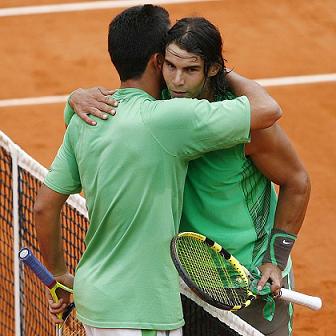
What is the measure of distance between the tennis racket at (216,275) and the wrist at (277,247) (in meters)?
0.13

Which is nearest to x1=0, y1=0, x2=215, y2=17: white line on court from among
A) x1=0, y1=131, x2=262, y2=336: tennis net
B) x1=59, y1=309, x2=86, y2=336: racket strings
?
x1=0, y1=131, x2=262, y2=336: tennis net

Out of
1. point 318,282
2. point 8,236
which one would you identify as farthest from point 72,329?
point 318,282

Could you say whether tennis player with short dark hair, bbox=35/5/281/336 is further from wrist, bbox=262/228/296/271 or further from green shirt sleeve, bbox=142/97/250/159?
wrist, bbox=262/228/296/271

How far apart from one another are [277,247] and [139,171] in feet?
2.54

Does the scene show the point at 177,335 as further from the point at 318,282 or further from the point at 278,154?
the point at 318,282

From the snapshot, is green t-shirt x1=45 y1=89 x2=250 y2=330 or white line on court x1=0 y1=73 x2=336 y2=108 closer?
green t-shirt x1=45 y1=89 x2=250 y2=330

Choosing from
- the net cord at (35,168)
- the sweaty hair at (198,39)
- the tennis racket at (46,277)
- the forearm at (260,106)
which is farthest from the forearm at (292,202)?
the net cord at (35,168)

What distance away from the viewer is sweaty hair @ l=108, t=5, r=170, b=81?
4.29 metres

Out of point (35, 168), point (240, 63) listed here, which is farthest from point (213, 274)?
point (240, 63)

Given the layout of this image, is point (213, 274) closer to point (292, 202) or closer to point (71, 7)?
point (292, 202)

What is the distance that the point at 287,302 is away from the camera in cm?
475

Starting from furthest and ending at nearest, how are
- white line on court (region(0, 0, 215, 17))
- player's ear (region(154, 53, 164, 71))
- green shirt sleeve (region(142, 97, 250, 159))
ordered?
white line on court (region(0, 0, 215, 17))
player's ear (region(154, 53, 164, 71))
green shirt sleeve (region(142, 97, 250, 159))

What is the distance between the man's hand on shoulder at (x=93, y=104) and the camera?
4262mm

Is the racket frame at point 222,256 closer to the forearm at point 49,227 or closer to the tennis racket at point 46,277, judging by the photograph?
the forearm at point 49,227
